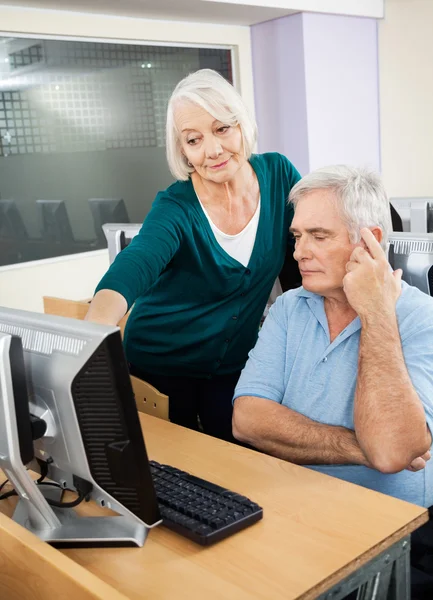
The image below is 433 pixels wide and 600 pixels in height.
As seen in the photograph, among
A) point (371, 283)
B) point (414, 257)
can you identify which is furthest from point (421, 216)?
point (371, 283)

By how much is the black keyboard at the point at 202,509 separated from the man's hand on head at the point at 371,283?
1.61 ft

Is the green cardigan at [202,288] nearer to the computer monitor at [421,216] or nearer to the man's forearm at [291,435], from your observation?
the man's forearm at [291,435]

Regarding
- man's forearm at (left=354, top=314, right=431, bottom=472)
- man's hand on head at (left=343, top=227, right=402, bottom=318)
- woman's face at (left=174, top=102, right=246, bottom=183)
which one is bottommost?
man's forearm at (left=354, top=314, right=431, bottom=472)

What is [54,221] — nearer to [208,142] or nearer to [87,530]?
[208,142]

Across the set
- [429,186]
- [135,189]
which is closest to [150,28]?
[135,189]

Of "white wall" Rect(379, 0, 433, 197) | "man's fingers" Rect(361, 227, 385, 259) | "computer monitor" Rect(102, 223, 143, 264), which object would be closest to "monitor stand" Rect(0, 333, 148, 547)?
"man's fingers" Rect(361, 227, 385, 259)

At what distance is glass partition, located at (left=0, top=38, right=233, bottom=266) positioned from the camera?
14.0 feet

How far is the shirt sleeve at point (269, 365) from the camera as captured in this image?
1640mm

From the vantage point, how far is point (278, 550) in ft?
3.65

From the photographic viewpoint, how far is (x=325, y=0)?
5332 mm

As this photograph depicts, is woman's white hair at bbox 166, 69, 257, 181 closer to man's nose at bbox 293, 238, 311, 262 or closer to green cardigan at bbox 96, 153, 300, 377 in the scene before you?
green cardigan at bbox 96, 153, 300, 377

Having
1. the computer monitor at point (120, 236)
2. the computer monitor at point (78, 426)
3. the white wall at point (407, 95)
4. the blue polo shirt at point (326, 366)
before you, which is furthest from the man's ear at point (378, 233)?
the white wall at point (407, 95)

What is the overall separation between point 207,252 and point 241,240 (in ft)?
0.37

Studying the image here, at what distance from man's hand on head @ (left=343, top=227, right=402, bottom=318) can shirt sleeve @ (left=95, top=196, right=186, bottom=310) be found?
1.62 feet
